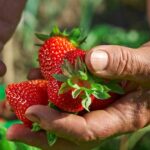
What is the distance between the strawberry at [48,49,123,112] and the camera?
1381 mm

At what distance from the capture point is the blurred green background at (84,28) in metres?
2.15

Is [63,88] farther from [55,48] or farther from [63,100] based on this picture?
[55,48]

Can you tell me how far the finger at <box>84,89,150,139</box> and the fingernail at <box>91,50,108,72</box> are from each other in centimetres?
13

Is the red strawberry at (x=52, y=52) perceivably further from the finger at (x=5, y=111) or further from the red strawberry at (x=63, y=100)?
the finger at (x=5, y=111)

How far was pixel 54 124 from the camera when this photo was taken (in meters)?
1.44

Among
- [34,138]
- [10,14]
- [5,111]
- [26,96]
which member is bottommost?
[5,111]

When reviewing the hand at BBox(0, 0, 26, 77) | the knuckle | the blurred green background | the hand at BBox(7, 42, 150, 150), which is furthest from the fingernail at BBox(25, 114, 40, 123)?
the hand at BBox(0, 0, 26, 77)

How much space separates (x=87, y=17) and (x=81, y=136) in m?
1.77

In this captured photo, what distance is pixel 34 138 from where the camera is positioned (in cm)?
157

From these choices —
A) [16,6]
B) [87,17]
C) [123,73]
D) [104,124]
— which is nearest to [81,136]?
[104,124]

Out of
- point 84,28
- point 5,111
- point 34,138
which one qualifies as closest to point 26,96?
point 34,138

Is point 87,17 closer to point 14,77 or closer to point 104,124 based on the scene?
point 14,77

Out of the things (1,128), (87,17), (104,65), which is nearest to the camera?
(104,65)

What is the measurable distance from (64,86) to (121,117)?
0.22 metres
